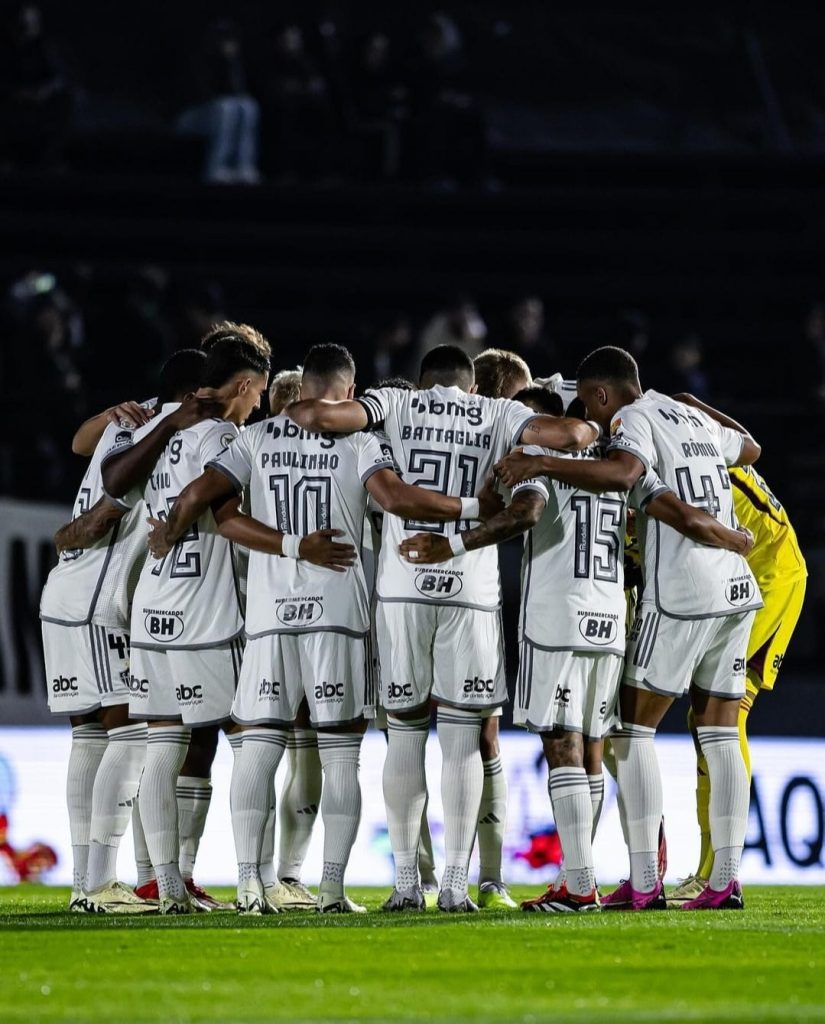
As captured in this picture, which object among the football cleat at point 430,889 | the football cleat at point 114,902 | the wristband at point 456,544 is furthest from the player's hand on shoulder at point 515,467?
the football cleat at point 430,889

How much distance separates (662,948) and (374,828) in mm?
4889

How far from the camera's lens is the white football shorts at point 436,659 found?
692 cm

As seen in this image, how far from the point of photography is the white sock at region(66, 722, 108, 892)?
751 centimetres

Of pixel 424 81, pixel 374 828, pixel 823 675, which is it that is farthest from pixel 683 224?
pixel 374 828

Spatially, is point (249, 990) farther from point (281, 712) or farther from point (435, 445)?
point (435, 445)

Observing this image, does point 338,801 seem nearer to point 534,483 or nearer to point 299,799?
point 299,799

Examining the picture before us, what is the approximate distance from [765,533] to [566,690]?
180 centimetres

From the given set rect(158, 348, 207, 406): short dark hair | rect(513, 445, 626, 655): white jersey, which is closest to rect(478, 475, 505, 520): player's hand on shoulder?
rect(513, 445, 626, 655): white jersey

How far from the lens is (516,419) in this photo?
281 inches

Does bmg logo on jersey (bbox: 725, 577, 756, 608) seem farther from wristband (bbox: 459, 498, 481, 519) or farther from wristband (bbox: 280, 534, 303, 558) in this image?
wristband (bbox: 280, 534, 303, 558)

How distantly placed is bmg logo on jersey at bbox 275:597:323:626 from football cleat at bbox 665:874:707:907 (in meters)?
2.17

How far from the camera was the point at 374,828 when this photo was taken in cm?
1049

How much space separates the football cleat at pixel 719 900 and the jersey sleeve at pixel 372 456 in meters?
2.19

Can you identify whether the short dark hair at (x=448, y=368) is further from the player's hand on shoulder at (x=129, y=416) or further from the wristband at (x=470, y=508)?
the player's hand on shoulder at (x=129, y=416)
